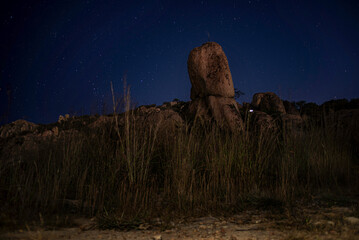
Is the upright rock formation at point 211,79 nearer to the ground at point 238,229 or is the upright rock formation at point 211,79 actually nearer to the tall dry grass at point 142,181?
the tall dry grass at point 142,181

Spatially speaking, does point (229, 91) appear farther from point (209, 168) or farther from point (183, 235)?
point (183, 235)

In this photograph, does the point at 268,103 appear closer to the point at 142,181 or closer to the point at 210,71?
the point at 210,71

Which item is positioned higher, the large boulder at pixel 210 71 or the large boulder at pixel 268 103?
the large boulder at pixel 210 71

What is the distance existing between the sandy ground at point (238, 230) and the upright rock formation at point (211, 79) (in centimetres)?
887

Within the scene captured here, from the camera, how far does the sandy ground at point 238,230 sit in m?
2.24

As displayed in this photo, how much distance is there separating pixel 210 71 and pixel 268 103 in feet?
14.6

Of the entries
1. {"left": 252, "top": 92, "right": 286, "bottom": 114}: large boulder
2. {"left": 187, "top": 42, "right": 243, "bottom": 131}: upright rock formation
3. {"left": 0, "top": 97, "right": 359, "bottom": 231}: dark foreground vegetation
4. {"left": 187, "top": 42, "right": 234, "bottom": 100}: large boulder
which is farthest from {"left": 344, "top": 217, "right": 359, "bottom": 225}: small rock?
{"left": 252, "top": 92, "right": 286, "bottom": 114}: large boulder

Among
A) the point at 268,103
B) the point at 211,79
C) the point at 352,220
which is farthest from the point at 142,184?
the point at 268,103

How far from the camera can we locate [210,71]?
40.2 ft

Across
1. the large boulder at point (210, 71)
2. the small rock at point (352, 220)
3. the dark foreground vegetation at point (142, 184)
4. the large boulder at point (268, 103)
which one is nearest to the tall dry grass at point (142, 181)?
the dark foreground vegetation at point (142, 184)

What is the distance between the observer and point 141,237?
2.32 metres

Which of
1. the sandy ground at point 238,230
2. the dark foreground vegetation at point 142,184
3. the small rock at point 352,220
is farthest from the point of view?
the dark foreground vegetation at point 142,184

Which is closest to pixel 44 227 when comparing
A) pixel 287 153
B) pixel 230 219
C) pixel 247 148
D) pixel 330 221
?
pixel 230 219

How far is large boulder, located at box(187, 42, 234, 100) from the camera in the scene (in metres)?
12.1
